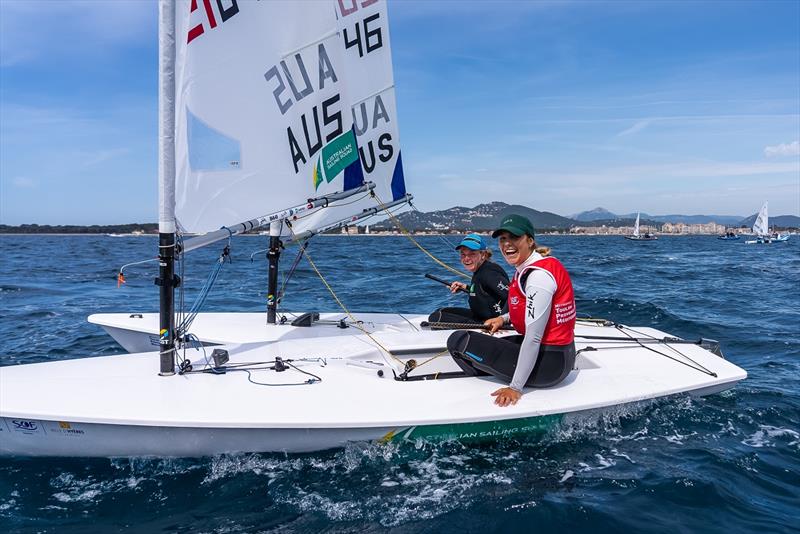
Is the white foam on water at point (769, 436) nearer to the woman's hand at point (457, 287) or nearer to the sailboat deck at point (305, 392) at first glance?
the sailboat deck at point (305, 392)

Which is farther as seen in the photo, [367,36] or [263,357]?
[367,36]

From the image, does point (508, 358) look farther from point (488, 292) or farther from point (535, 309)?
point (488, 292)

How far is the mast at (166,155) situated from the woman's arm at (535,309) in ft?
8.65

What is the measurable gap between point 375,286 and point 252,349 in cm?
944

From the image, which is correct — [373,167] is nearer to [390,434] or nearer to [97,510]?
[390,434]

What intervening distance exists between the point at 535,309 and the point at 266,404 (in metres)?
2.01

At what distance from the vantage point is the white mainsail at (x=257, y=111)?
14.3 ft

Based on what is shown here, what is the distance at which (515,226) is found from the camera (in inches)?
158

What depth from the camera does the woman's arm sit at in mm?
3910

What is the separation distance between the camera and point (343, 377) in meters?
4.57

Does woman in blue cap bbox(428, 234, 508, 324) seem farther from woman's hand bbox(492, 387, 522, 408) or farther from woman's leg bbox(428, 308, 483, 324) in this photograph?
woman's hand bbox(492, 387, 522, 408)

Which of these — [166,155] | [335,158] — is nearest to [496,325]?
[335,158]

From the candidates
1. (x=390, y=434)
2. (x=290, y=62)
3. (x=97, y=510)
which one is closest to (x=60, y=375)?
(x=97, y=510)

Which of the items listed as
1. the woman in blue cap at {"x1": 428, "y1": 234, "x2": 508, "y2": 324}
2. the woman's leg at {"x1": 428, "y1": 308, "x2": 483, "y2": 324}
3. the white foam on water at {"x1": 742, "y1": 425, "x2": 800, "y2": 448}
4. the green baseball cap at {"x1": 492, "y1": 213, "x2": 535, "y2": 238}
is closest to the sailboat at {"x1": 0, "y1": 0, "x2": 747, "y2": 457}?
the woman's leg at {"x1": 428, "y1": 308, "x2": 483, "y2": 324}
